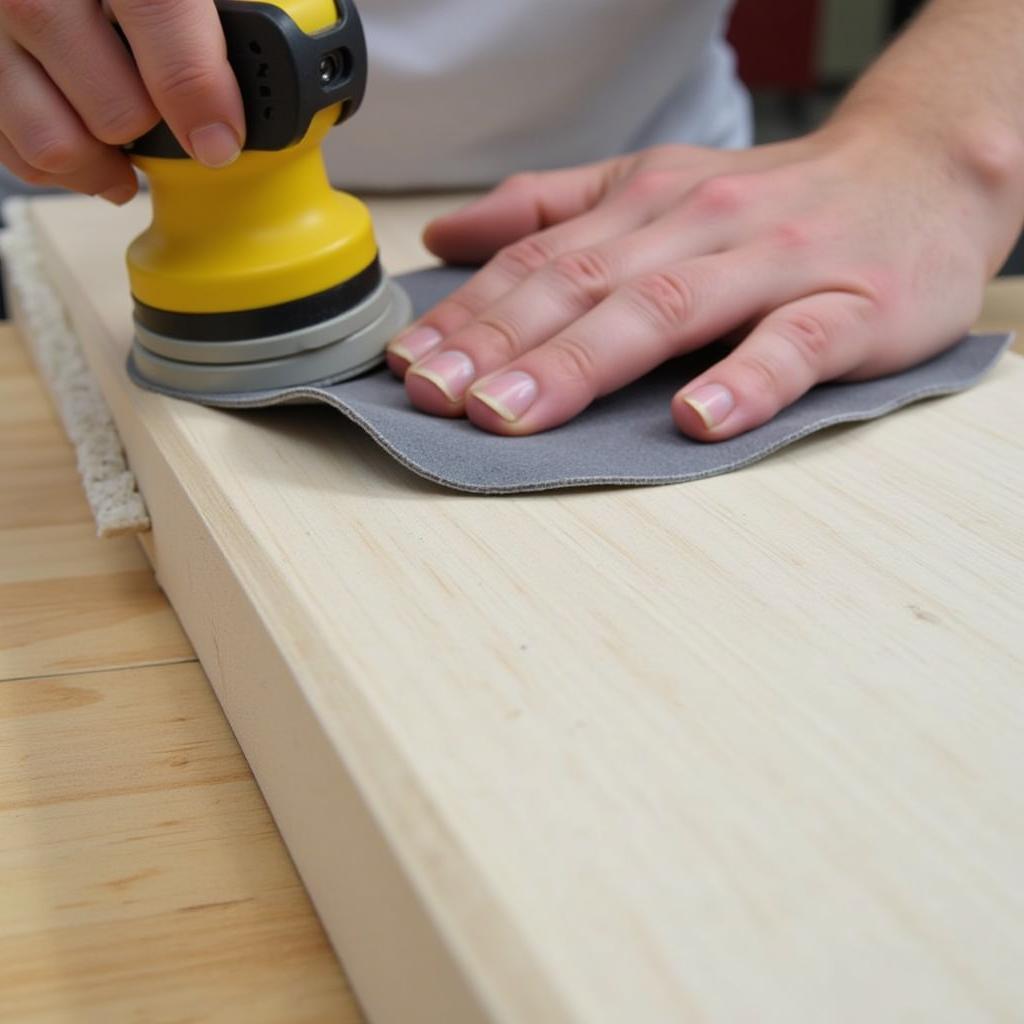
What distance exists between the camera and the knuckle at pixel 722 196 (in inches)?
27.9

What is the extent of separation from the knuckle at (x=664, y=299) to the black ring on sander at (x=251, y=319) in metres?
0.16

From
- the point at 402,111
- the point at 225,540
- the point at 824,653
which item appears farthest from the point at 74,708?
the point at 402,111

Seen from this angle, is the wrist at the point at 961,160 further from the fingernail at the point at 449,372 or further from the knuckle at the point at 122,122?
the knuckle at the point at 122,122

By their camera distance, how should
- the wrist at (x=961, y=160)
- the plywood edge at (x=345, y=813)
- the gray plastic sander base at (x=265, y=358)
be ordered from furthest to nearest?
the wrist at (x=961, y=160)
the gray plastic sander base at (x=265, y=358)
the plywood edge at (x=345, y=813)

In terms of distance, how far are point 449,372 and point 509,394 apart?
0.13 ft

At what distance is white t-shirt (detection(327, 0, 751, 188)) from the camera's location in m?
1.03

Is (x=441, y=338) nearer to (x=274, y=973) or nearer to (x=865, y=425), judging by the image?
(x=865, y=425)

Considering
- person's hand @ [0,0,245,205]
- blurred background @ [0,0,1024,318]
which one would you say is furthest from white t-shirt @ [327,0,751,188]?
blurred background @ [0,0,1024,318]

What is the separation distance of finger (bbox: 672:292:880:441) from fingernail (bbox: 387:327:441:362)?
15 centimetres

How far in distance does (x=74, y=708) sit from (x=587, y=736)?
0.26 meters

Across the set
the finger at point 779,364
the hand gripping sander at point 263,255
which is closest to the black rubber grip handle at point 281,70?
the hand gripping sander at point 263,255

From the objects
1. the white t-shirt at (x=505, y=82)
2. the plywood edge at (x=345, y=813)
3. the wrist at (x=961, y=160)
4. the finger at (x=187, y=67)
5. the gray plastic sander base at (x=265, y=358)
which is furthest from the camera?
the white t-shirt at (x=505, y=82)

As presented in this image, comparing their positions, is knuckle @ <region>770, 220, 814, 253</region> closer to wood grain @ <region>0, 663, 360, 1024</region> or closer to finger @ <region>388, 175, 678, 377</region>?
finger @ <region>388, 175, 678, 377</region>

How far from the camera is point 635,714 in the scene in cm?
40
